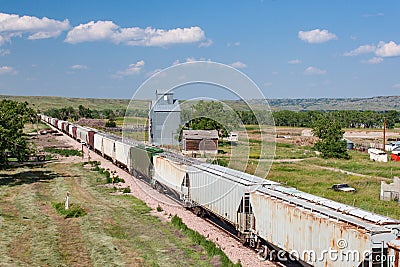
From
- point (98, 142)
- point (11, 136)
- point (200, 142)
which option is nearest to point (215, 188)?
point (11, 136)

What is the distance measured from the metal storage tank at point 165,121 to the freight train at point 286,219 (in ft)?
104

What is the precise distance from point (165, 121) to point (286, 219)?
157ft

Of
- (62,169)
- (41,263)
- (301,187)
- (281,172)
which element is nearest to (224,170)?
(41,263)

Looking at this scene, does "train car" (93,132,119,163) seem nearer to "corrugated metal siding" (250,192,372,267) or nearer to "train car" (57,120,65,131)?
"corrugated metal siding" (250,192,372,267)

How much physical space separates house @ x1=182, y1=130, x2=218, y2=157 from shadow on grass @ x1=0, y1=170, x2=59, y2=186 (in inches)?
757

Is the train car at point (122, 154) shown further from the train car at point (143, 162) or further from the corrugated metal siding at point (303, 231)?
the corrugated metal siding at point (303, 231)

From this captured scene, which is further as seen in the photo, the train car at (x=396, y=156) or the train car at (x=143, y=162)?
the train car at (x=396, y=156)

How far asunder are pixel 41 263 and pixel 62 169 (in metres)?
31.5

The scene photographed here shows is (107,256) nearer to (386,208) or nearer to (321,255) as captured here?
(321,255)

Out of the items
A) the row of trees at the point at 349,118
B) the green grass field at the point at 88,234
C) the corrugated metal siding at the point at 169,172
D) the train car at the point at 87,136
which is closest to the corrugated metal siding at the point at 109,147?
the train car at the point at 87,136

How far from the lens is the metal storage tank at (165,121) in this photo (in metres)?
61.5

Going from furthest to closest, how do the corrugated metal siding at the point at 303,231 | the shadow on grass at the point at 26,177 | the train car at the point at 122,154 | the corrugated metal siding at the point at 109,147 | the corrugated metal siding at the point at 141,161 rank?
1. the corrugated metal siding at the point at 109,147
2. the train car at the point at 122,154
3. the shadow on grass at the point at 26,177
4. the corrugated metal siding at the point at 141,161
5. the corrugated metal siding at the point at 303,231

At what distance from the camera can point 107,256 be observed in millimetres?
19109

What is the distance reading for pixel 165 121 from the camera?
206 ft
